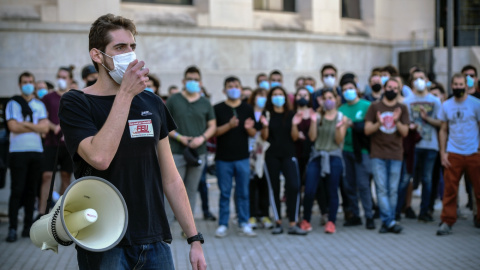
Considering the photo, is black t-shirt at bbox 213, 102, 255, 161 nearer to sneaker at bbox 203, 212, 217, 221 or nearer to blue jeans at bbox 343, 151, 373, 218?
sneaker at bbox 203, 212, 217, 221

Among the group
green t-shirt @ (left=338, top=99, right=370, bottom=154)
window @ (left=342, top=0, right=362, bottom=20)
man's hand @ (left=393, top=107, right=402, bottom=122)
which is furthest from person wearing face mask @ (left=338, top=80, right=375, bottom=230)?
window @ (left=342, top=0, right=362, bottom=20)

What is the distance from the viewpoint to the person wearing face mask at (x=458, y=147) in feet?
31.2

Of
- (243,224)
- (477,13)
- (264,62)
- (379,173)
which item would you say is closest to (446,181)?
(379,173)

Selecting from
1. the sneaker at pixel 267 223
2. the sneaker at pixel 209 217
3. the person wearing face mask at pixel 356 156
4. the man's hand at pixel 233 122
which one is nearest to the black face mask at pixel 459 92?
the person wearing face mask at pixel 356 156

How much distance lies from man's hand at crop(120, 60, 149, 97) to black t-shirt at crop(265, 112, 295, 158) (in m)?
6.72

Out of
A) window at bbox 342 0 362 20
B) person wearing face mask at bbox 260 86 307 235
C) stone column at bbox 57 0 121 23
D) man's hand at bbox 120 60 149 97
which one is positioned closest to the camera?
man's hand at bbox 120 60 149 97

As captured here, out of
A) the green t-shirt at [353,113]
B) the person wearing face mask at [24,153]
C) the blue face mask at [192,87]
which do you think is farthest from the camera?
the green t-shirt at [353,113]

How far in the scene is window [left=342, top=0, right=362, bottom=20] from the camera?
73.0 feet

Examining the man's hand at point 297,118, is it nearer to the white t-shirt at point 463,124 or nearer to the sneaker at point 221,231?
the sneaker at point 221,231

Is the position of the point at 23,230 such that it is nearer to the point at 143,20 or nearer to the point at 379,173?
the point at 379,173

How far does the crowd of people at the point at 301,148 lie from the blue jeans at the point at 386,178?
14mm

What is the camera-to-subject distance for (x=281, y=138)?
1011 cm

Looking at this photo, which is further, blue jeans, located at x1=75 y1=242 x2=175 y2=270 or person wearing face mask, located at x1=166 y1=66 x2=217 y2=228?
person wearing face mask, located at x1=166 y1=66 x2=217 y2=228

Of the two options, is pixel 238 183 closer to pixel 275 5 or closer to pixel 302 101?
pixel 302 101
